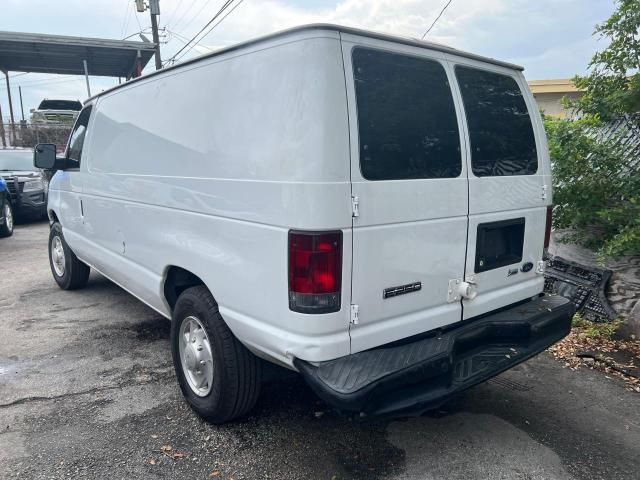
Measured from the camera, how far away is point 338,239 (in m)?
2.30

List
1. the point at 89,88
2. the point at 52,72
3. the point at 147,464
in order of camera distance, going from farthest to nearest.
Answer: the point at 52,72 → the point at 89,88 → the point at 147,464

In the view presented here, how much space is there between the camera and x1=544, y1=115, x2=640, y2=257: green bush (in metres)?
4.92

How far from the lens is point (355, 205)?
7.65 feet

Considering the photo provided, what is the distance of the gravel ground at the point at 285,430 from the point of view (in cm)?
A: 274

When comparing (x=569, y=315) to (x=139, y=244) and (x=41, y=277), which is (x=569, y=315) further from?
(x=41, y=277)

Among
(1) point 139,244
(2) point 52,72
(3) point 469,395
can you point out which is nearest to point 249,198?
(1) point 139,244

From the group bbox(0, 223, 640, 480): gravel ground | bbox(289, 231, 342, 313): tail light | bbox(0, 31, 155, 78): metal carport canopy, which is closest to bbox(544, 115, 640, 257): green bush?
bbox(0, 223, 640, 480): gravel ground

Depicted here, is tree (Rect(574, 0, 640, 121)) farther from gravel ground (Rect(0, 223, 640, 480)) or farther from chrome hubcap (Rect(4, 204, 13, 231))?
chrome hubcap (Rect(4, 204, 13, 231))

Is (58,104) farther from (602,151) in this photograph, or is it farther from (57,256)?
(602,151)

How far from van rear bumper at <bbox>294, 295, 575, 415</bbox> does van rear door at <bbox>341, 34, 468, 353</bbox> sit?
0.37 ft

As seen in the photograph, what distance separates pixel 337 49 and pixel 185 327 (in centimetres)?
197

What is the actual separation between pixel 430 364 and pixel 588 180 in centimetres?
353

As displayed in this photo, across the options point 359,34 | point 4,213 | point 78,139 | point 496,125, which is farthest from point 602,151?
point 4,213

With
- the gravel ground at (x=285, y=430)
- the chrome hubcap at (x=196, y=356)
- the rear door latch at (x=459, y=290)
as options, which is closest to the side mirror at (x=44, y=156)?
the gravel ground at (x=285, y=430)
